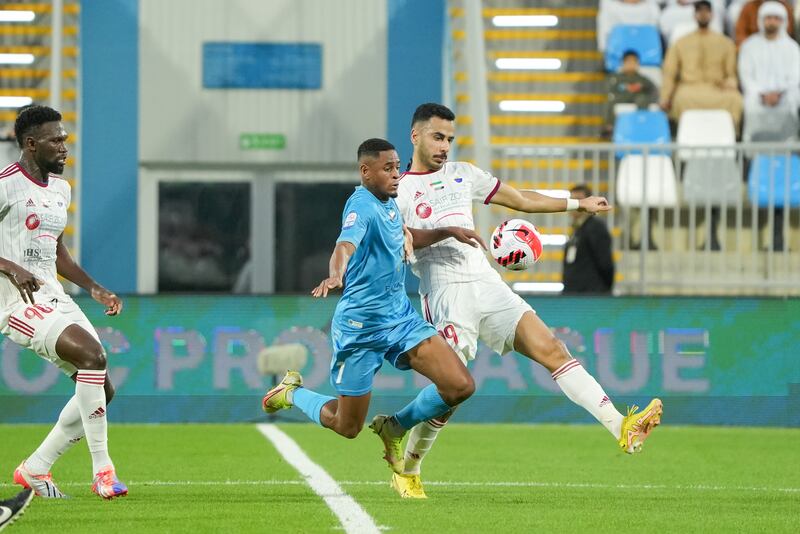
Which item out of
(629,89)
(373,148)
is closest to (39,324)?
(373,148)

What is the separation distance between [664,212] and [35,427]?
628cm

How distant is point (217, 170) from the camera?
68.3 ft

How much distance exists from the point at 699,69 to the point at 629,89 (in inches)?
32.8

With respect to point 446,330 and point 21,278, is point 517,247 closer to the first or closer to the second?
point 446,330

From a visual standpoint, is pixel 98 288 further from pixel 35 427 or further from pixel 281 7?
pixel 281 7

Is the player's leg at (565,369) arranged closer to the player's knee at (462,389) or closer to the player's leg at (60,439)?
the player's knee at (462,389)

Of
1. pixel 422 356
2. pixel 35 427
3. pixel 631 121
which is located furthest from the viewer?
pixel 631 121

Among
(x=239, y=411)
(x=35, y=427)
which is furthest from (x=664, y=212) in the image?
(x=35, y=427)

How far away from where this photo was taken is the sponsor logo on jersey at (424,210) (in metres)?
8.34

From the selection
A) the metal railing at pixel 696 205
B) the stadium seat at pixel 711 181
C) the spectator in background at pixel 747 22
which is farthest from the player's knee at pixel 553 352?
the spectator in background at pixel 747 22

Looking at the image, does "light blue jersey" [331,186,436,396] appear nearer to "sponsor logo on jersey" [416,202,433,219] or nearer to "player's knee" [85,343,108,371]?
"sponsor logo on jersey" [416,202,433,219]

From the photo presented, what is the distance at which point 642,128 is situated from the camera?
53.2 ft

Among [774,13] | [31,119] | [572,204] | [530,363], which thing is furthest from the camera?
[774,13]

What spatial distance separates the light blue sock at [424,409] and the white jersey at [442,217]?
77cm
